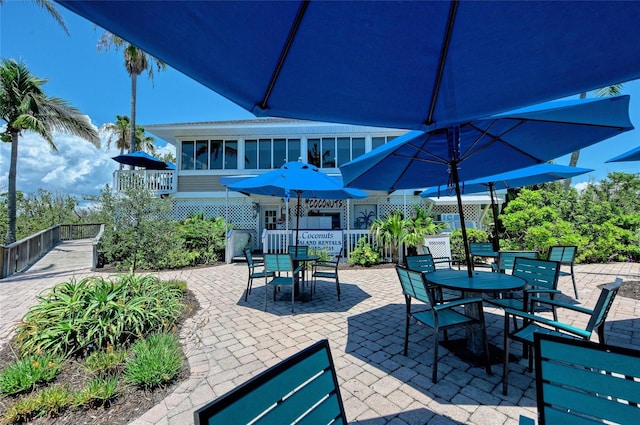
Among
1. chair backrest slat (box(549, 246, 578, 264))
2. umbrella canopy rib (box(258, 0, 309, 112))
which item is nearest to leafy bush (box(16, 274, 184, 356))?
umbrella canopy rib (box(258, 0, 309, 112))

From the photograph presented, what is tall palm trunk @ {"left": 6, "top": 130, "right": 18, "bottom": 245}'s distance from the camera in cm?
1117

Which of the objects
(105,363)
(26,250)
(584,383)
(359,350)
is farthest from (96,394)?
(26,250)

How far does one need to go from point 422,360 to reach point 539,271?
239 centimetres

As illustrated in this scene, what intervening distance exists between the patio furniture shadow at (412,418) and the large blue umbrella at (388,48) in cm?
246

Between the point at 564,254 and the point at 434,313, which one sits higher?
the point at 564,254

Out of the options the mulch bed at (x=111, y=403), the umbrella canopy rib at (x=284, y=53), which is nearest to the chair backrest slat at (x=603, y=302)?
the umbrella canopy rib at (x=284, y=53)

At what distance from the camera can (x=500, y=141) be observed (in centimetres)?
377

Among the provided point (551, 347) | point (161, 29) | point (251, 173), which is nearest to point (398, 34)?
point (161, 29)

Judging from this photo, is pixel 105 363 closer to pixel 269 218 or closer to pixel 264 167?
pixel 269 218

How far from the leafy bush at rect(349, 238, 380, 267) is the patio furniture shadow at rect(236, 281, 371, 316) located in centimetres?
288

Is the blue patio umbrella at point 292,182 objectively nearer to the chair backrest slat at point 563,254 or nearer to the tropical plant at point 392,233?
the tropical plant at point 392,233

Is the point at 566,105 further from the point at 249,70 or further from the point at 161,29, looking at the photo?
the point at 161,29

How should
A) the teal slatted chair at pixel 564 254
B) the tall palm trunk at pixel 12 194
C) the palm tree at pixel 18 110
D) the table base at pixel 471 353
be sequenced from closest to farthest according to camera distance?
the table base at pixel 471 353 → the teal slatted chair at pixel 564 254 → the tall palm trunk at pixel 12 194 → the palm tree at pixel 18 110

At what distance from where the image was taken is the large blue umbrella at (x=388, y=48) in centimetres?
132
